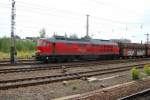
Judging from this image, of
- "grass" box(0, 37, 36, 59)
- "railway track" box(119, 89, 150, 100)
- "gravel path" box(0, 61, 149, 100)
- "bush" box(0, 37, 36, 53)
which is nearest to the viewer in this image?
"railway track" box(119, 89, 150, 100)

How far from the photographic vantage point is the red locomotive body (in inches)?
1230

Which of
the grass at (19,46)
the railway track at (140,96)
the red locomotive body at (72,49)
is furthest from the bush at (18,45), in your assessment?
the railway track at (140,96)

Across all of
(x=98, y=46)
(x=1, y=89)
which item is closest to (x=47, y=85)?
(x=1, y=89)

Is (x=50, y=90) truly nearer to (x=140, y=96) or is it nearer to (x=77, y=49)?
(x=140, y=96)

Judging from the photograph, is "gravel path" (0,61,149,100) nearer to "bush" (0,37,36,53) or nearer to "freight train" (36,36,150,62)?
"freight train" (36,36,150,62)

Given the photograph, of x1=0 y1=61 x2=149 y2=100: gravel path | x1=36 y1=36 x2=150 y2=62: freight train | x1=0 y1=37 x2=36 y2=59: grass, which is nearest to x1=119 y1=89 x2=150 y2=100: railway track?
x1=0 y1=61 x2=149 y2=100: gravel path

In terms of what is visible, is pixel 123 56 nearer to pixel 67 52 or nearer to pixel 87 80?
pixel 67 52

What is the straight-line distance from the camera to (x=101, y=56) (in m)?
40.2

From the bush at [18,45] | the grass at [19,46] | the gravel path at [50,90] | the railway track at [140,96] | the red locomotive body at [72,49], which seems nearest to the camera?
the railway track at [140,96]

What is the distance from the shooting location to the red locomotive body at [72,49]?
31.2 meters

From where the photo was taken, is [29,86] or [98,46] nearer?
[29,86]

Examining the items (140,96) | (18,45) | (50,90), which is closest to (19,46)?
(18,45)

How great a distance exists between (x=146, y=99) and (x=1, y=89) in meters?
6.48

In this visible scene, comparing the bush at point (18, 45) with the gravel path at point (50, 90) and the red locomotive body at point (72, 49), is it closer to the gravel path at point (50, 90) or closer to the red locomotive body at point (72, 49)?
the red locomotive body at point (72, 49)
